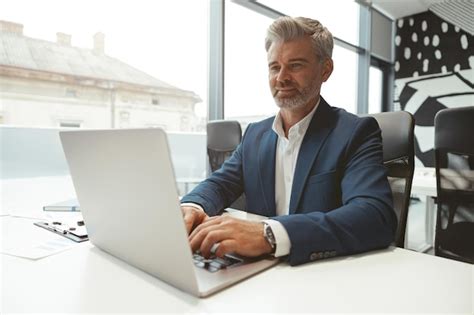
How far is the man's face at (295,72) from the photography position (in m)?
1.16

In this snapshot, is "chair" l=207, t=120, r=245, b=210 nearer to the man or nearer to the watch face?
the man

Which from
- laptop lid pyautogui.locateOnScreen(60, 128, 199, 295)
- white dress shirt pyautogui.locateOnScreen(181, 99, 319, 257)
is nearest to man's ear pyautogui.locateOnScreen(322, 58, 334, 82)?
white dress shirt pyautogui.locateOnScreen(181, 99, 319, 257)

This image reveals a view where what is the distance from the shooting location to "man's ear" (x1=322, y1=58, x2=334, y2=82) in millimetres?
1239

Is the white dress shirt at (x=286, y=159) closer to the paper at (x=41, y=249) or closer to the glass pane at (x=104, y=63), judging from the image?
the paper at (x=41, y=249)

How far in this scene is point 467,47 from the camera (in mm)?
4578

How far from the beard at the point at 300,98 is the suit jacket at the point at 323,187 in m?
0.06

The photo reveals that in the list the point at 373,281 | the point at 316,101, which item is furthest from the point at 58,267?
the point at 316,101

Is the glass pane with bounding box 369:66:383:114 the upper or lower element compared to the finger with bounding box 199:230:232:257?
upper

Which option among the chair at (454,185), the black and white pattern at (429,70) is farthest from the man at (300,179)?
the black and white pattern at (429,70)

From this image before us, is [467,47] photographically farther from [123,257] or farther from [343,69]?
[123,257]

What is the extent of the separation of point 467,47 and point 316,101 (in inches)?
187

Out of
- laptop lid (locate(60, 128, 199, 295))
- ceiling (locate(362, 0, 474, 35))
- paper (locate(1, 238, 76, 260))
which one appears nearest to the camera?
laptop lid (locate(60, 128, 199, 295))

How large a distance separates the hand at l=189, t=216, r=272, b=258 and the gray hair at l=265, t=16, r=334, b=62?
0.79 metres

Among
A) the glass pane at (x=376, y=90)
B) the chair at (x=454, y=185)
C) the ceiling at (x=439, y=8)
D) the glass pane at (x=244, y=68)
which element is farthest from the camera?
the glass pane at (x=376, y=90)
